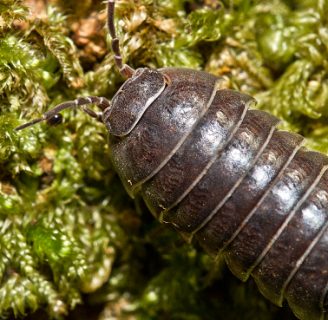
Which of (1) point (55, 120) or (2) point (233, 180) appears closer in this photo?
(2) point (233, 180)

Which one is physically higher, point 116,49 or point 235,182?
point 116,49

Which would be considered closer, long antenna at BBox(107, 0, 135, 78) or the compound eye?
long antenna at BBox(107, 0, 135, 78)

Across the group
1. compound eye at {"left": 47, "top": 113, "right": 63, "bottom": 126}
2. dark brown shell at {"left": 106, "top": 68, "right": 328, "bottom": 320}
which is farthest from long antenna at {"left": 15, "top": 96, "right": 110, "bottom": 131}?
dark brown shell at {"left": 106, "top": 68, "right": 328, "bottom": 320}

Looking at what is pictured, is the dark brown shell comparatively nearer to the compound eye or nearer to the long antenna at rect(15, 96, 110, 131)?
the long antenna at rect(15, 96, 110, 131)

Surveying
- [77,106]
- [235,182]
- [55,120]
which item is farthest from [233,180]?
[55,120]

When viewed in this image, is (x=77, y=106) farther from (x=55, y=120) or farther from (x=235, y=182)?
(x=235, y=182)

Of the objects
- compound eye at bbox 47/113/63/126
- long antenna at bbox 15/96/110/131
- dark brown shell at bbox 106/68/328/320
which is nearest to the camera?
dark brown shell at bbox 106/68/328/320

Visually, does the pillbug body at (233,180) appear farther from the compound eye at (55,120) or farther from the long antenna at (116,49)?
the compound eye at (55,120)
